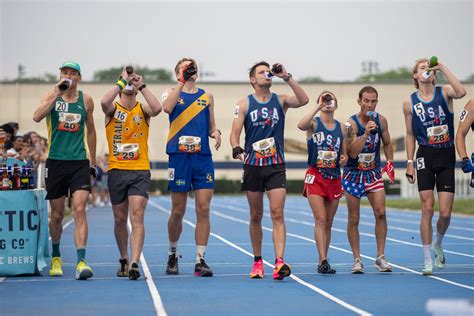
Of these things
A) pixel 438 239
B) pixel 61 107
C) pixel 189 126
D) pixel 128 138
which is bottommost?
pixel 438 239

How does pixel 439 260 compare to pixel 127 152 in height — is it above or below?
below

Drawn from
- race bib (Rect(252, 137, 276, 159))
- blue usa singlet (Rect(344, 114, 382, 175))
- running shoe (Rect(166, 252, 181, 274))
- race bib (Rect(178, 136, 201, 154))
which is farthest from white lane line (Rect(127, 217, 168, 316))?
blue usa singlet (Rect(344, 114, 382, 175))

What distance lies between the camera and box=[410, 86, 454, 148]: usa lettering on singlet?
12.9 metres

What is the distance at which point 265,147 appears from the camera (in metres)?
12.6

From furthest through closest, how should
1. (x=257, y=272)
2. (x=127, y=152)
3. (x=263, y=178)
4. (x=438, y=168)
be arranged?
(x=438, y=168) < (x=263, y=178) < (x=127, y=152) < (x=257, y=272)

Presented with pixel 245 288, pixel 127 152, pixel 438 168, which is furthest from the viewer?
pixel 438 168

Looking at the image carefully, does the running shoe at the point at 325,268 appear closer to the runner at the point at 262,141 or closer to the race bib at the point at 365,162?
the runner at the point at 262,141

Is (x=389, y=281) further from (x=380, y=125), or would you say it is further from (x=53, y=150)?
(x=53, y=150)

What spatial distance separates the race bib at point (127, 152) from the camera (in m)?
12.5

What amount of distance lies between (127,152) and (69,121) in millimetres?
730

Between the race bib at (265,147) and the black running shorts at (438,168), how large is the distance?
1.80 metres

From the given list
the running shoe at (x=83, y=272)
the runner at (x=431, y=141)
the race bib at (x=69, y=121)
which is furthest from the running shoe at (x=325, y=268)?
the race bib at (x=69, y=121)

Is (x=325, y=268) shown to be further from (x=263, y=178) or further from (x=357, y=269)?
(x=263, y=178)

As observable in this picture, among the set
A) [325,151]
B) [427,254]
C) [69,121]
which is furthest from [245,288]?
[69,121]
